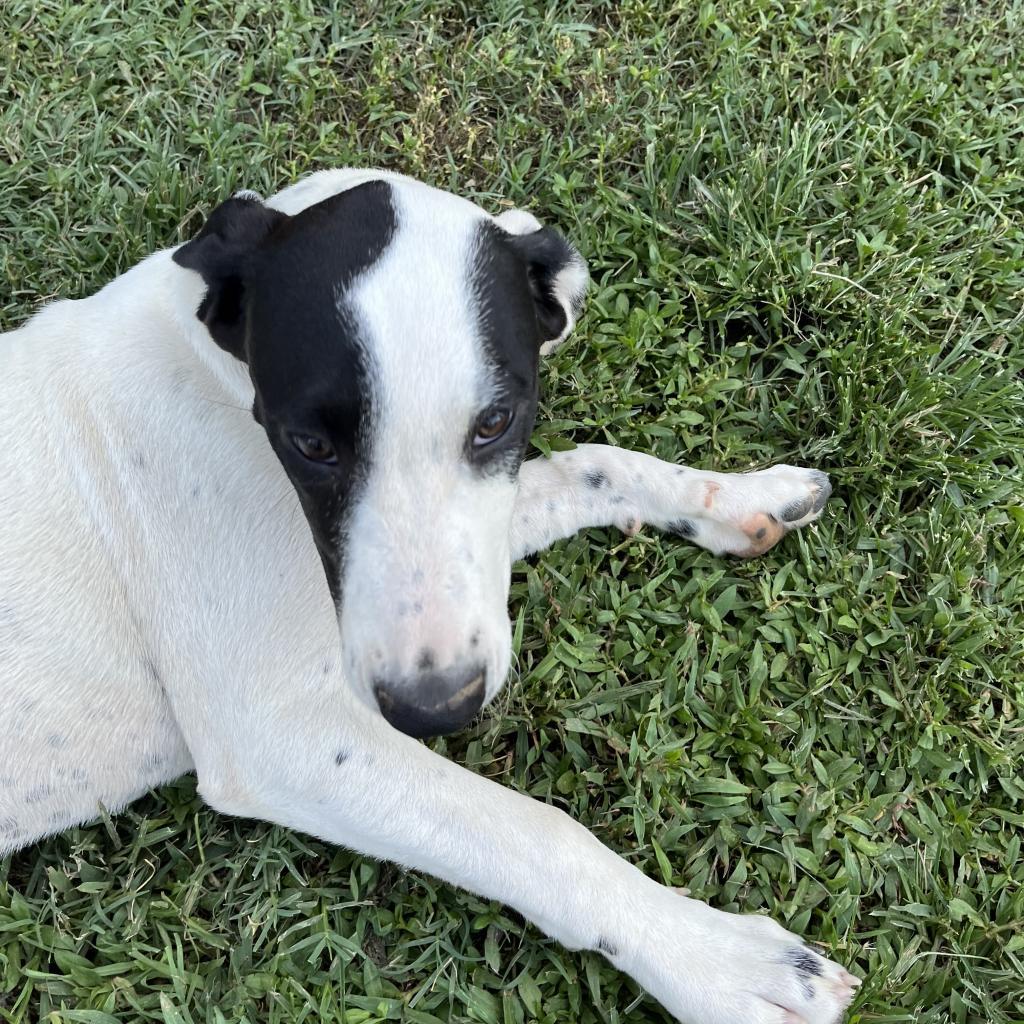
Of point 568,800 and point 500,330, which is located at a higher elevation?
→ point 500,330

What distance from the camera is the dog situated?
275cm

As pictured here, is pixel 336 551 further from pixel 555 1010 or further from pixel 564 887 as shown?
pixel 555 1010

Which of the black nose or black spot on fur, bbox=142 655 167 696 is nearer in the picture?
the black nose

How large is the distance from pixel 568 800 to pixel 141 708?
1.54 m

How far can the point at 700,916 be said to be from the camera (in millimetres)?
3184

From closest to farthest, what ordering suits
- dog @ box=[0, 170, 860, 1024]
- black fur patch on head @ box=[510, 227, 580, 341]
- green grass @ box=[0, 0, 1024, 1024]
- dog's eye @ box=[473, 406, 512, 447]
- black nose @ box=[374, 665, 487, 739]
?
black nose @ box=[374, 665, 487, 739]
dog's eye @ box=[473, 406, 512, 447]
dog @ box=[0, 170, 860, 1024]
black fur patch on head @ box=[510, 227, 580, 341]
green grass @ box=[0, 0, 1024, 1024]

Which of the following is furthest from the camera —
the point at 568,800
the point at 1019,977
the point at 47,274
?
the point at 47,274

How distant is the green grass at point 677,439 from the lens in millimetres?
3418

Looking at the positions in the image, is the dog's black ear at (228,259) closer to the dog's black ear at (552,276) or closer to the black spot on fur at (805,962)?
the dog's black ear at (552,276)

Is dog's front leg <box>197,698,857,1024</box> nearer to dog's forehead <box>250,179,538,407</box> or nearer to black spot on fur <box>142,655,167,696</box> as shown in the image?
black spot on fur <box>142,655,167,696</box>

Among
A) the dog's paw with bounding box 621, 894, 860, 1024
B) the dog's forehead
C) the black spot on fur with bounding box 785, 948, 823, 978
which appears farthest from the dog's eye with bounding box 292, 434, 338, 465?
the black spot on fur with bounding box 785, 948, 823, 978

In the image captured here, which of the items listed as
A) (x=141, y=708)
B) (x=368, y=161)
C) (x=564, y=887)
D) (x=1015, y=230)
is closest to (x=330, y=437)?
(x=141, y=708)

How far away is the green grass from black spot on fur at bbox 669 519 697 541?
174 millimetres

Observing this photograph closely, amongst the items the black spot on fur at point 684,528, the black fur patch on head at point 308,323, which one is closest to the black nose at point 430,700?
the black fur patch on head at point 308,323
